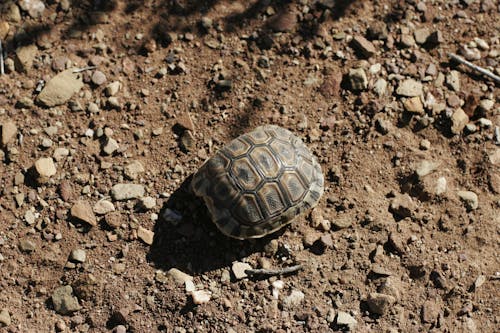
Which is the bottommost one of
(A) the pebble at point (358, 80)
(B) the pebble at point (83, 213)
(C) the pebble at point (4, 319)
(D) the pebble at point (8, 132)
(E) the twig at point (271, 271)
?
(C) the pebble at point (4, 319)

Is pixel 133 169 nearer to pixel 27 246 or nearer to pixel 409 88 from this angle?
pixel 27 246

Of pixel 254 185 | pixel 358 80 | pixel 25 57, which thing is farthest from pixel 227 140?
pixel 25 57

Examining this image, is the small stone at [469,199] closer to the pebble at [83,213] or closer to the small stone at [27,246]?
the pebble at [83,213]

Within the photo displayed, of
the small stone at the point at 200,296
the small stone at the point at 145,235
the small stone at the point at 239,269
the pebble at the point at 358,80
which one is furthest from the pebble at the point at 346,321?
the pebble at the point at 358,80

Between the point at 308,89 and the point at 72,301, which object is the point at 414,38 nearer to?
the point at 308,89

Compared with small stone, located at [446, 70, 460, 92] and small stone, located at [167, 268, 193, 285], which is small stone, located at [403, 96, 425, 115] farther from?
small stone, located at [167, 268, 193, 285]

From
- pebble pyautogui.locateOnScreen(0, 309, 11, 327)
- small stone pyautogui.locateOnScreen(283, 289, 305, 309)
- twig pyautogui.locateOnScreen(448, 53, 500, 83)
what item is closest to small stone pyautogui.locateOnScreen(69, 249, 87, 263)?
pebble pyautogui.locateOnScreen(0, 309, 11, 327)
